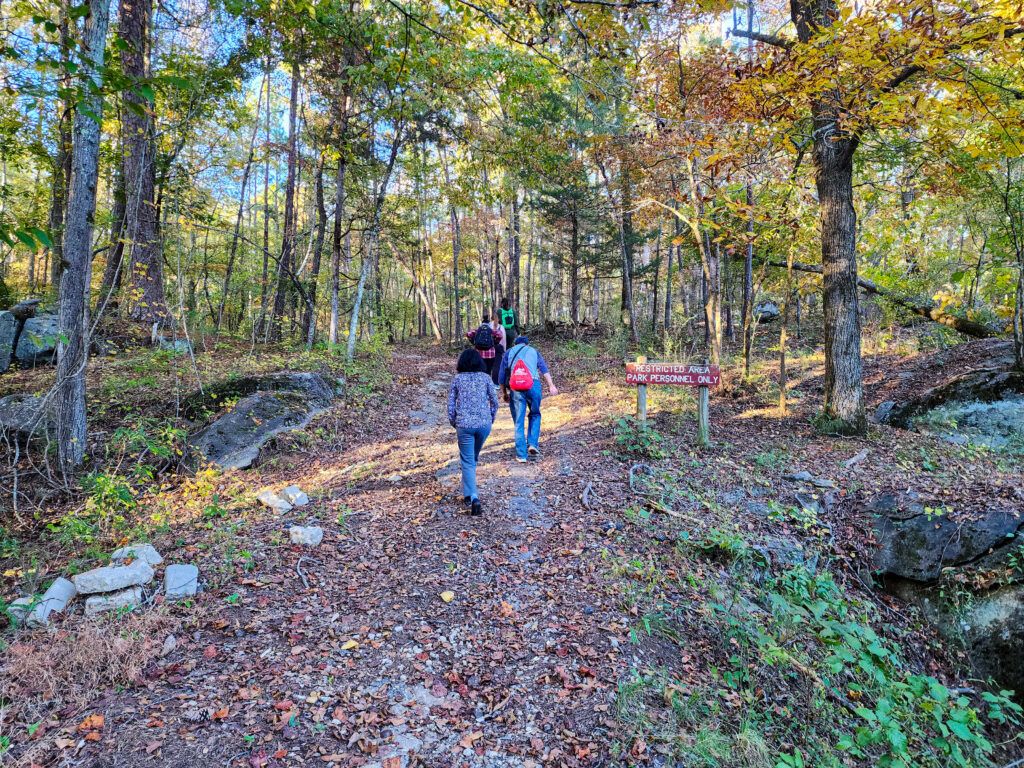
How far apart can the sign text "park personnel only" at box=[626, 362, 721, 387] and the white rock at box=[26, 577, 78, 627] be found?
23.8ft

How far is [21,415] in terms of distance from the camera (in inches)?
262

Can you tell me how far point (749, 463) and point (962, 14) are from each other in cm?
563

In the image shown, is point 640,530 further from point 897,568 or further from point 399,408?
point 399,408

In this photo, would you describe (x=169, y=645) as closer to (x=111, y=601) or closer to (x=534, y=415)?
(x=111, y=601)

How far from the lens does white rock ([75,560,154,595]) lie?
12.1 feet

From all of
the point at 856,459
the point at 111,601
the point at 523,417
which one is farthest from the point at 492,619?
the point at 856,459

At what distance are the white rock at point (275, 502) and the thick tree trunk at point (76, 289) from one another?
8.95 ft

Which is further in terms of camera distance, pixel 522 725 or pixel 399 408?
pixel 399 408

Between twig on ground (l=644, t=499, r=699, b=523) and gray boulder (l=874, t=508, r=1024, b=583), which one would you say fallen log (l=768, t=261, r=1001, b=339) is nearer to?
gray boulder (l=874, t=508, r=1024, b=583)

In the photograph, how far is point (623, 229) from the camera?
854 inches

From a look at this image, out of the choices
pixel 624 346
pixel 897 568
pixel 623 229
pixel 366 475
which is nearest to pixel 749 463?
pixel 897 568

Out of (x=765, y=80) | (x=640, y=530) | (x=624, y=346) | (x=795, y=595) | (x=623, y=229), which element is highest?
(x=623, y=229)

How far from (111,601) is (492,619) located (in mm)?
3101

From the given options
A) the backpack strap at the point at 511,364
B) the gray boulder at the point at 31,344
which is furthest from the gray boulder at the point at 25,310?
the backpack strap at the point at 511,364
